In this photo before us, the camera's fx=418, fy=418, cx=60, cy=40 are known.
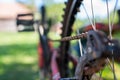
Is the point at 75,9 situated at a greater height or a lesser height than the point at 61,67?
greater

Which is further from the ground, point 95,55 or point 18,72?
point 95,55

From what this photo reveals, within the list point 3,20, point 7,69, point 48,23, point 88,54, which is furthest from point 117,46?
point 3,20

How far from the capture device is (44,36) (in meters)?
3.42

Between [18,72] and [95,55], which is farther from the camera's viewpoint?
[18,72]

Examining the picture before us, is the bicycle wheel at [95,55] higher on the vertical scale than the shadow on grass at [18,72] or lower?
higher

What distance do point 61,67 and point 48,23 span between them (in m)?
1.79

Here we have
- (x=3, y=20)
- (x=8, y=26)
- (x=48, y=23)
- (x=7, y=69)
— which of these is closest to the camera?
(x=48, y=23)

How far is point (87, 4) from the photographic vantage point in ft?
6.54

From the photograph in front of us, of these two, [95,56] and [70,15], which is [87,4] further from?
[95,56]

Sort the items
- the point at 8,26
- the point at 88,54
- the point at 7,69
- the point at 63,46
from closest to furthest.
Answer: the point at 88,54, the point at 63,46, the point at 7,69, the point at 8,26

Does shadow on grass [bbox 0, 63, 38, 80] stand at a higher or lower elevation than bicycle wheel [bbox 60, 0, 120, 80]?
lower

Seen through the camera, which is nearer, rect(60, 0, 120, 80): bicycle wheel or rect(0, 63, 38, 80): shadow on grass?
rect(60, 0, 120, 80): bicycle wheel

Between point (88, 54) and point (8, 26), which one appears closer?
point (88, 54)

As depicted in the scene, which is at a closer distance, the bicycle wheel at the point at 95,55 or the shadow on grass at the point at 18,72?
the bicycle wheel at the point at 95,55
